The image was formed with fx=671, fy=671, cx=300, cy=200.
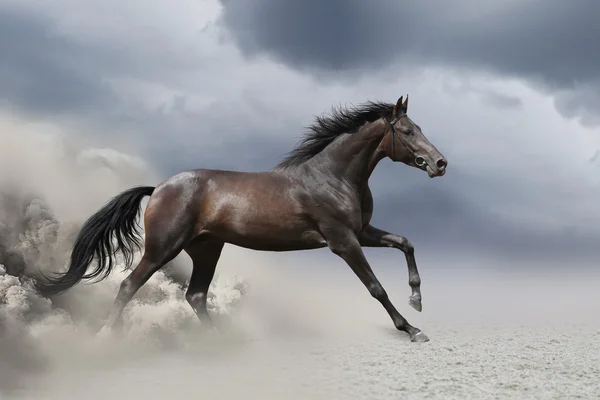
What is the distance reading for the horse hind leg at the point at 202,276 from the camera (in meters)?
8.21

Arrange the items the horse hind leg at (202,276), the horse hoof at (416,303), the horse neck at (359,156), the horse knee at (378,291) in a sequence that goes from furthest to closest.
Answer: the horse hind leg at (202,276) < the horse neck at (359,156) < the horse hoof at (416,303) < the horse knee at (378,291)

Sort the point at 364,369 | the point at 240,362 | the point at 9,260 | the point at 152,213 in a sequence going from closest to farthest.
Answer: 1. the point at 364,369
2. the point at 240,362
3. the point at 152,213
4. the point at 9,260

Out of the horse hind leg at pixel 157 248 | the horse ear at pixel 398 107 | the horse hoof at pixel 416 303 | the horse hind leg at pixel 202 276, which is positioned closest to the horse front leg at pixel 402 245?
the horse hoof at pixel 416 303

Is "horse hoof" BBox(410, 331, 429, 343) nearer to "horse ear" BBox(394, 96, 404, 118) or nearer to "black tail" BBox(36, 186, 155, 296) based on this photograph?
"horse ear" BBox(394, 96, 404, 118)

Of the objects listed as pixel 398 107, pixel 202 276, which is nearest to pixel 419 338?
pixel 398 107

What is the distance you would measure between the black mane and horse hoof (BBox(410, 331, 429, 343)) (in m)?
2.35

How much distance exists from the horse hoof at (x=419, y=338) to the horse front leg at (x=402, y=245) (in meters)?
0.34

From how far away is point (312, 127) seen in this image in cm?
807

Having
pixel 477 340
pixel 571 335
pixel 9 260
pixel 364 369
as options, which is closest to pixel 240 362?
pixel 364 369

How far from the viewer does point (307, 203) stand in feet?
24.5

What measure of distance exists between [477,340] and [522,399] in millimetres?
1600

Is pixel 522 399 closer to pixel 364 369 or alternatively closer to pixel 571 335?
pixel 364 369

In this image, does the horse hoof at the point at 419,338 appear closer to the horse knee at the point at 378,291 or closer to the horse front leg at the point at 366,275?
the horse front leg at the point at 366,275

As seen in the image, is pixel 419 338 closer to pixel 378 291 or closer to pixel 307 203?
pixel 378 291
